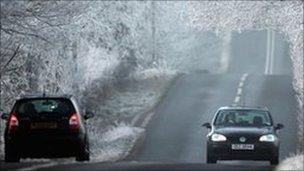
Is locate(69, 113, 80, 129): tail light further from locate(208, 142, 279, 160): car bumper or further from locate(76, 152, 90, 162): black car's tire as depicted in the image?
locate(208, 142, 279, 160): car bumper

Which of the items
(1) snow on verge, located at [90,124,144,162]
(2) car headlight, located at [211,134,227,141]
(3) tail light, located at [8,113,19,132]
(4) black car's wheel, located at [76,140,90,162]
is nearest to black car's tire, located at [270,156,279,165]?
(2) car headlight, located at [211,134,227,141]

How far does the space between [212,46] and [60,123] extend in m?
69.6

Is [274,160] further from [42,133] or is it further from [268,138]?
[42,133]

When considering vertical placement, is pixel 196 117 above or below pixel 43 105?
below

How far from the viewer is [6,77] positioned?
31.3m

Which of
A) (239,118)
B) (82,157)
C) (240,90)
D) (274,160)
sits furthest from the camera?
(240,90)

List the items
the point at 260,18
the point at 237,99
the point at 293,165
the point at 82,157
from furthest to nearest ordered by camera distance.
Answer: the point at 237,99 → the point at 260,18 → the point at 82,157 → the point at 293,165

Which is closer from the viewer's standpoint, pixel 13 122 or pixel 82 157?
pixel 13 122

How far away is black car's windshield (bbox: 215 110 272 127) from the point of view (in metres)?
24.5

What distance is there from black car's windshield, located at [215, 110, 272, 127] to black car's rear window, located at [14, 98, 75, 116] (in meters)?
4.43

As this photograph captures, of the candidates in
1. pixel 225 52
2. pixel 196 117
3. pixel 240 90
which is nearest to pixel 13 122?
pixel 196 117

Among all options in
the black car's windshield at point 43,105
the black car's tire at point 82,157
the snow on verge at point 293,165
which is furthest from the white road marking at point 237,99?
the snow on verge at point 293,165

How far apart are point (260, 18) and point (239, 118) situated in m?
14.8

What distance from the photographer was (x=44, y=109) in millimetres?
22281
